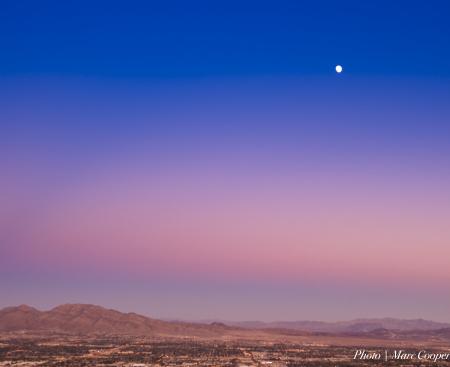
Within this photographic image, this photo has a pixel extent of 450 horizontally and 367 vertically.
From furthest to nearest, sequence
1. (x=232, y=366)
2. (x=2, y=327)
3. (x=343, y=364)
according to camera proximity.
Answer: (x=2, y=327) < (x=343, y=364) < (x=232, y=366)

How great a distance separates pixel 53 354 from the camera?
93.1 m

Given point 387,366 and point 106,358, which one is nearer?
point 387,366

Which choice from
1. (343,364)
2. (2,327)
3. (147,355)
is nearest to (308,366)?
(343,364)

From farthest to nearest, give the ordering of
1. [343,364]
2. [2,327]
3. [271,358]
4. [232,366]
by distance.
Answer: [2,327]
[271,358]
[343,364]
[232,366]

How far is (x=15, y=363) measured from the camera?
77812 millimetres

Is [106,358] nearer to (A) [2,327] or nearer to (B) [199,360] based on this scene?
(B) [199,360]

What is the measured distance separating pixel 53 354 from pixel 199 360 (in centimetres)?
2698

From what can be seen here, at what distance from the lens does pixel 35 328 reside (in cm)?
19975

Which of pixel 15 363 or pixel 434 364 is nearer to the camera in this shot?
pixel 15 363

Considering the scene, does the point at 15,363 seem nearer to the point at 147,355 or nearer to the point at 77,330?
the point at 147,355

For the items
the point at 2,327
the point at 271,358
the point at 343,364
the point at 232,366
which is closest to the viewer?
the point at 232,366

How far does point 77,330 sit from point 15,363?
125365 millimetres

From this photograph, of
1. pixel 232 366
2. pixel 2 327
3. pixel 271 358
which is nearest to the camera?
pixel 232 366

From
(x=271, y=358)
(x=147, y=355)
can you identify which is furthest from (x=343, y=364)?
(x=147, y=355)
